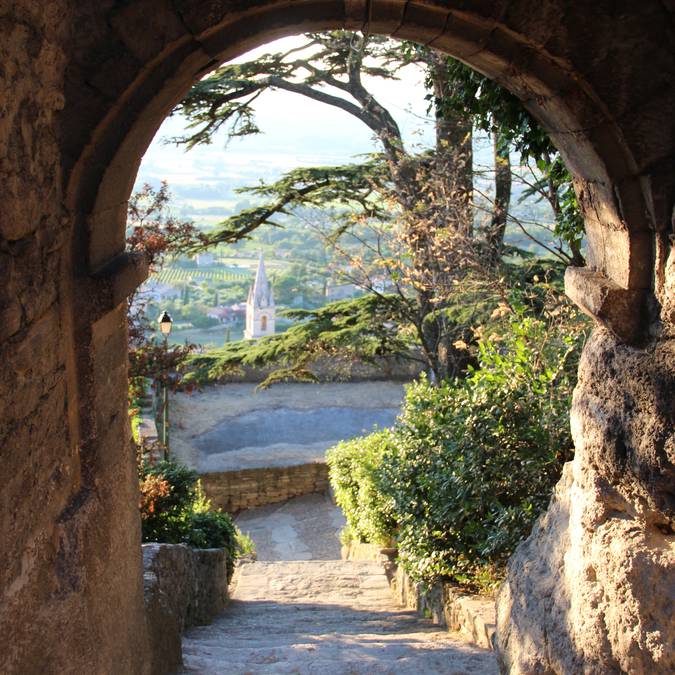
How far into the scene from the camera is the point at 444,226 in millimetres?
8703

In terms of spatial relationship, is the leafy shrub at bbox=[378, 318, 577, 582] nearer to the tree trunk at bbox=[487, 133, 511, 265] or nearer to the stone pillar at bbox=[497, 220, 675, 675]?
the stone pillar at bbox=[497, 220, 675, 675]

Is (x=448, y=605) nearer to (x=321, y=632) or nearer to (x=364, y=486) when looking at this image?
(x=321, y=632)

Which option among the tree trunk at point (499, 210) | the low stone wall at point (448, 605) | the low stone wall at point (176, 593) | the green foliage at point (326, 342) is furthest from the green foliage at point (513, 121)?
the green foliage at point (326, 342)

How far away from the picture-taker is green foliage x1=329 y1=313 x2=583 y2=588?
16.2 feet

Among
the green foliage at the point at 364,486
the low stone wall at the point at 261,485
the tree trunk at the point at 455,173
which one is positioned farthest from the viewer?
the low stone wall at the point at 261,485

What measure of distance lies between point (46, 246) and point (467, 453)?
345cm

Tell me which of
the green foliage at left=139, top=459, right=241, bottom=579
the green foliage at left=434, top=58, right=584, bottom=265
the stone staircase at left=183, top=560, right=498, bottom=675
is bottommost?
the stone staircase at left=183, top=560, right=498, bottom=675

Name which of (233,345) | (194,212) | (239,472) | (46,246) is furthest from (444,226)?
(194,212)

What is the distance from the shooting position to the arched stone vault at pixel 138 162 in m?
2.25

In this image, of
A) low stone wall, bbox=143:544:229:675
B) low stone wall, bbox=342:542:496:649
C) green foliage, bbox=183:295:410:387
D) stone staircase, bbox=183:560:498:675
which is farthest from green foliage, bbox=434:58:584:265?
green foliage, bbox=183:295:410:387

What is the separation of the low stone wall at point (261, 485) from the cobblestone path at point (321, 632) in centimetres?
355

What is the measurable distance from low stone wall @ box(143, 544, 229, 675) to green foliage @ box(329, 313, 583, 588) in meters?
1.38

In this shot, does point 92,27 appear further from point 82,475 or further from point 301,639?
point 301,639

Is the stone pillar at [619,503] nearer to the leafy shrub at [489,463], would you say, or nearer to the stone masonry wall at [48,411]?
the stone masonry wall at [48,411]
